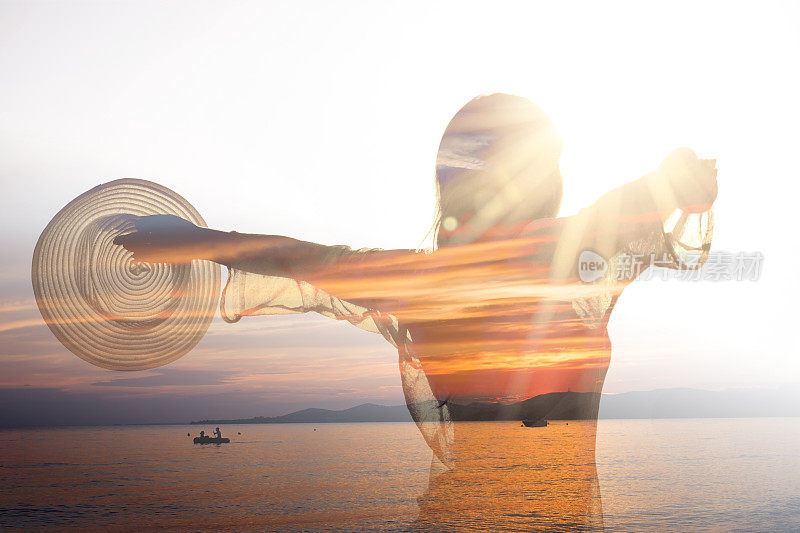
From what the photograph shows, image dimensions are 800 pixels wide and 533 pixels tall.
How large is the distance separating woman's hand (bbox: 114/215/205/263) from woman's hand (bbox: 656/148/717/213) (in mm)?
1245

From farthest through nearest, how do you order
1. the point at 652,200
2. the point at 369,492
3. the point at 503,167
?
the point at 369,492
the point at 503,167
the point at 652,200

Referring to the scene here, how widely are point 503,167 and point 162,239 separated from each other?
973 mm

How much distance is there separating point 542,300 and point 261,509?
284ft

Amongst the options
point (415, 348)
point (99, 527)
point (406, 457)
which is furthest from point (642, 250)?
point (406, 457)

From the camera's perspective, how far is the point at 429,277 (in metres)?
1.85

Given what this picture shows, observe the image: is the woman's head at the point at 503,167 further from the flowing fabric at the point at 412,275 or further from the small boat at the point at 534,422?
the small boat at the point at 534,422

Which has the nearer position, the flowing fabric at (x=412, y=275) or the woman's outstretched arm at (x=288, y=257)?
the flowing fabric at (x=412, y=275)

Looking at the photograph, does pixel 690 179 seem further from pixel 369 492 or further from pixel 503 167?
pixel 369 492

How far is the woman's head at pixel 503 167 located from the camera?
1.78 metres

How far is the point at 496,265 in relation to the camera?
169cm

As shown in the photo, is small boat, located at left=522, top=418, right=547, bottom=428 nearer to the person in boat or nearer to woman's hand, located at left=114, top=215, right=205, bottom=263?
the person in boat

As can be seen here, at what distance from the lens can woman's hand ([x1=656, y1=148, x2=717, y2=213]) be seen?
155cm

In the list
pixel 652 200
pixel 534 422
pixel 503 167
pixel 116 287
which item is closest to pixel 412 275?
pixel 503 167

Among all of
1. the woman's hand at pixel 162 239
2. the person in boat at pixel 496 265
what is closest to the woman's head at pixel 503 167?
the person in boat at pixel 496 265
